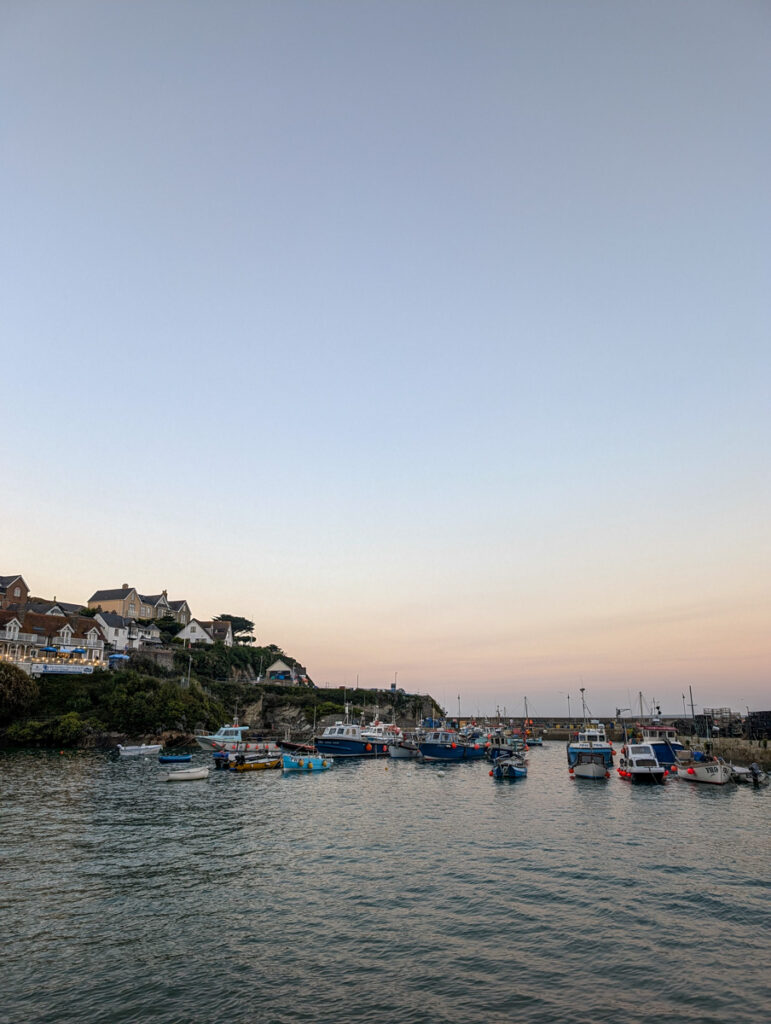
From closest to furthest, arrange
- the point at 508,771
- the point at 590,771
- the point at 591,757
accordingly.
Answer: the point at 508,771 → the point at 590,771 → the point at 591,757

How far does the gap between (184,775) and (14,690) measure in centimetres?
4103

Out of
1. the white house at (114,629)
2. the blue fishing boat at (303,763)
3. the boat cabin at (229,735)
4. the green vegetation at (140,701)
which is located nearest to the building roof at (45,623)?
the white house at (114,629)

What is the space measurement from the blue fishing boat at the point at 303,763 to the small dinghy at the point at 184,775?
38.1ft

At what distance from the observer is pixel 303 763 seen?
2788 inches

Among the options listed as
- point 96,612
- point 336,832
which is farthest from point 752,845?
point 96,612

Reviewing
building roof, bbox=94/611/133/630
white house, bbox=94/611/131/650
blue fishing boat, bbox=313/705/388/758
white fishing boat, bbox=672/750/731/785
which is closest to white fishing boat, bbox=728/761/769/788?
white fishing boat, bbox=672/750/731/785

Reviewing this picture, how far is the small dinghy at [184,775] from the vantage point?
56438 millimetres

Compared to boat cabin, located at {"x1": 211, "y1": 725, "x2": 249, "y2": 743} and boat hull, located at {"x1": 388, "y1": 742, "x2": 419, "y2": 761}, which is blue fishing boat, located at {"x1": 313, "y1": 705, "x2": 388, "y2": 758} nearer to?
boat hull, located at {"x1": 388, "y1": 742, "x2": 419, "y2": 761}

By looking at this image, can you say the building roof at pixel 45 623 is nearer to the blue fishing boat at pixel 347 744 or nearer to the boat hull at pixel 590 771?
the blue fishing boat at pixel 347 744

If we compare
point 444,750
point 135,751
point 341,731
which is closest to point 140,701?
point 135,751

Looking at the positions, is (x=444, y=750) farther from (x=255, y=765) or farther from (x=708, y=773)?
(x=708, y=773)

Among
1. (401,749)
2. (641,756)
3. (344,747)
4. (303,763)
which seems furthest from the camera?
(401,749)

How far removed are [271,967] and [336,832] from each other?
20386 mm

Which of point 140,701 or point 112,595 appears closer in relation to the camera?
point 140,701
